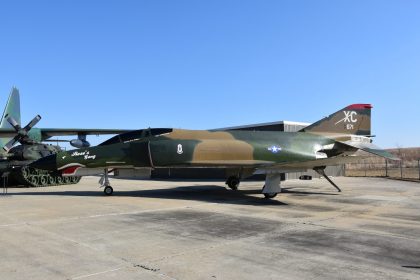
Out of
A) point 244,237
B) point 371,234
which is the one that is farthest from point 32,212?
point 371,234

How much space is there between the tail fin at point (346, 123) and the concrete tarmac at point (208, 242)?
18.2ft

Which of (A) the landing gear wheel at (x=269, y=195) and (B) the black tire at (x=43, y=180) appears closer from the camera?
(A) the landing gear wheel at (x=269, y=195)

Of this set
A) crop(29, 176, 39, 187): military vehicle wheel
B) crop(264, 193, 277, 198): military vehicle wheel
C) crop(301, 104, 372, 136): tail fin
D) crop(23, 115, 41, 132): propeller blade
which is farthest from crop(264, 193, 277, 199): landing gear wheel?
crop(23, 115, 41, 132): propeller blade

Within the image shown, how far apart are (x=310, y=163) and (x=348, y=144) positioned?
253 centimetres

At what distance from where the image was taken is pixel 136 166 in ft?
45.8

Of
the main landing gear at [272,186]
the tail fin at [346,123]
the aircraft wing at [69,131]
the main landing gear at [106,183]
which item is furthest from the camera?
the aircraft wing at [69,131]

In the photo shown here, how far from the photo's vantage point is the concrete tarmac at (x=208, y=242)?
189 inches

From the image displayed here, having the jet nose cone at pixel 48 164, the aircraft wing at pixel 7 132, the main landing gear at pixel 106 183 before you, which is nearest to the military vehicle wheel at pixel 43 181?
the aircraft wing at pixel 7 132

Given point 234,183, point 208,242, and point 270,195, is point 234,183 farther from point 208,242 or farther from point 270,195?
point 208,242

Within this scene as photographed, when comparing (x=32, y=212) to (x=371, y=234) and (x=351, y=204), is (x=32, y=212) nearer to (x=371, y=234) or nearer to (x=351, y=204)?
(x=371, y=234)

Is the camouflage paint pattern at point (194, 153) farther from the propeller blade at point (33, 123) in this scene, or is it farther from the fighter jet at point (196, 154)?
the propeller blade at point (33, 123)

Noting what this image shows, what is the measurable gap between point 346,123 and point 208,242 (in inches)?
459

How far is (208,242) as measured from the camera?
253 inches

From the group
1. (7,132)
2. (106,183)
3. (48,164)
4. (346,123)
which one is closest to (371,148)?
(346,123)
